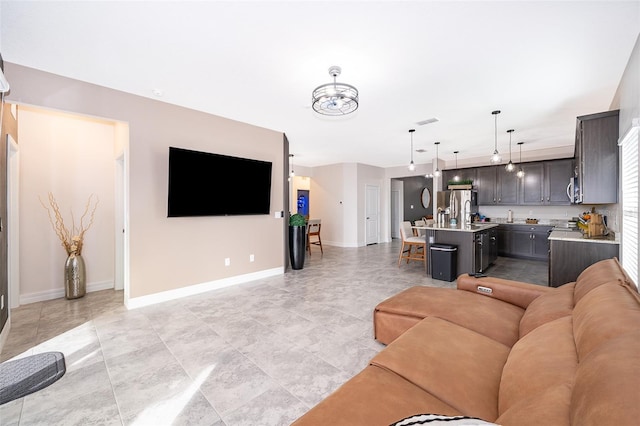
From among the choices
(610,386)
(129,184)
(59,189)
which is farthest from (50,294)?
(610,386)

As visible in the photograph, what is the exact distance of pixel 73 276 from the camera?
372 cm

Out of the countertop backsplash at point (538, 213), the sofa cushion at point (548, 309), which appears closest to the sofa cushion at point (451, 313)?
the sofa cushion at point (548, 309)

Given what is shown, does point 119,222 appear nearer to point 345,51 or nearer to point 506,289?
point 345,51

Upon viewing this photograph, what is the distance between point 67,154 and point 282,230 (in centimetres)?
339

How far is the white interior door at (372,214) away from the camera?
28.9ft

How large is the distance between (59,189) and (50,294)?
1.47 metres

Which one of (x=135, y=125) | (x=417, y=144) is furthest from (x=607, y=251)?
(x=135, y=125)

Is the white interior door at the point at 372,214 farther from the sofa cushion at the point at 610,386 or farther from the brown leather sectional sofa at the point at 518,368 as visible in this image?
the sofa cushion at the point at 610,386

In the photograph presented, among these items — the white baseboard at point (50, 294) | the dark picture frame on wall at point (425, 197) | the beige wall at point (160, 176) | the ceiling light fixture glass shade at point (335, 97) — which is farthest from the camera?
the dark picture frame on wall at point (425, 197)

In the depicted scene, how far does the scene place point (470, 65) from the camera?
274cm

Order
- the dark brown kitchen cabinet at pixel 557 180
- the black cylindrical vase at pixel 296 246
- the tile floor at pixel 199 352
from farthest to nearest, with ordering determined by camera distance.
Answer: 1. the dark brown kitchen cabinet at pixel 557 180
2. the black cylindrical vase at pixel 296 246
3. the tile floor at pixel 199 352

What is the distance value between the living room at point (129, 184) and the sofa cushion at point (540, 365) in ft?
7.92

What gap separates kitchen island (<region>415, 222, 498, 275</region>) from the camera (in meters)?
4.69

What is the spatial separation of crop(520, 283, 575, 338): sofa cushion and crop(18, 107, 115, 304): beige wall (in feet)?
17.3
